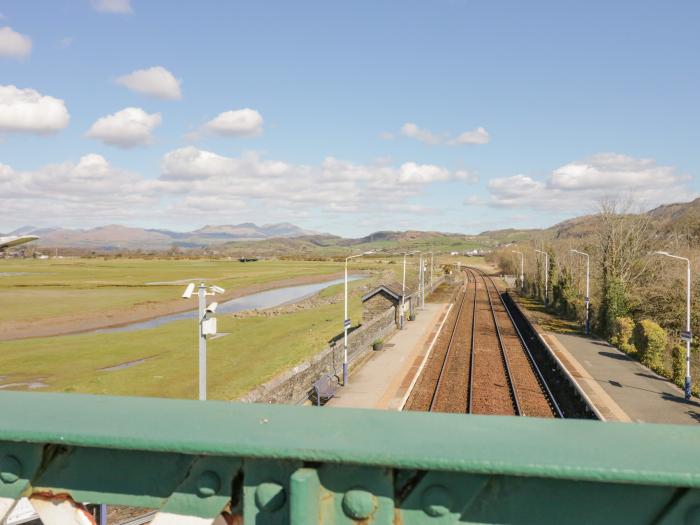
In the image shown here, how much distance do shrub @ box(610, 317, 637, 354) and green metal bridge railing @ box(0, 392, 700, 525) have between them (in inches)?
1266

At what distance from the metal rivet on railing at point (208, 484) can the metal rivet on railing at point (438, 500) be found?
1.95ft

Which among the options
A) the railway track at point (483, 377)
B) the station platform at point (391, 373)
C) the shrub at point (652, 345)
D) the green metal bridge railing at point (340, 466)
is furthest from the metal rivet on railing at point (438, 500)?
the shrub at point (652, 345)

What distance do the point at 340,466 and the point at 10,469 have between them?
3.32ft

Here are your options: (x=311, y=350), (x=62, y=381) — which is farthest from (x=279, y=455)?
(x=311, y=350)

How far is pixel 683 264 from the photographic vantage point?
1292 inches

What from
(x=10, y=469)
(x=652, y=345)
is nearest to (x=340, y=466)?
(x=10, y=469)

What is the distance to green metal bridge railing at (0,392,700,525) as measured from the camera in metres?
1.26

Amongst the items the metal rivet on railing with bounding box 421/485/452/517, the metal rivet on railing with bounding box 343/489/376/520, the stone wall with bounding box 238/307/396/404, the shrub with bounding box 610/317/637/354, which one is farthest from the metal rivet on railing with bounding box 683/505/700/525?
the shrub with bounding box 610/317/637/354

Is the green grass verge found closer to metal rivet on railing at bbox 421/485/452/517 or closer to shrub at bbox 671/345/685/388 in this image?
shrub at bbox 671/345/685/388

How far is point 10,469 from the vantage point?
153 centimetres

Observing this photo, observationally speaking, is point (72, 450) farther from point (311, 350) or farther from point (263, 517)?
point (311, 350)

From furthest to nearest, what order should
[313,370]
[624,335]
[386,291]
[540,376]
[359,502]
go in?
1. [386,291]
2. [624,335]
3. [540,376]
4. [313,370]
5. [359,502]

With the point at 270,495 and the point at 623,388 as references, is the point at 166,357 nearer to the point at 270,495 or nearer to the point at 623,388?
the point at 623,388

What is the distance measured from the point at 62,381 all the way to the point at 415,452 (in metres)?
29.1
